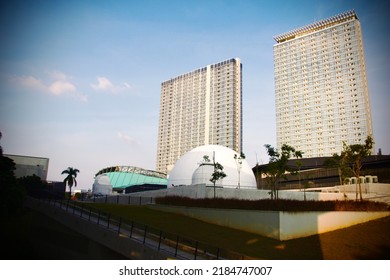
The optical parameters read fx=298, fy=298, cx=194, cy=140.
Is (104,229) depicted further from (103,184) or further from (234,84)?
(234,84)

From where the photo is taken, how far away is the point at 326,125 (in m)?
116

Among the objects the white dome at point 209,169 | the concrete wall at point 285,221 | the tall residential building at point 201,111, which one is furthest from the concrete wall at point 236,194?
the tall residential building at point 201,111

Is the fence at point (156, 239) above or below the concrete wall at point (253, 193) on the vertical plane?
below

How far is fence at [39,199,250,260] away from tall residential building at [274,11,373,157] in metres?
106

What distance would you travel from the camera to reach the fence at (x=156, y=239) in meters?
15.0

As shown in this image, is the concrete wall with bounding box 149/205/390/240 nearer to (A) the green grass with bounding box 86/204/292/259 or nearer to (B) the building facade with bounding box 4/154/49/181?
(A) the green grass with bounding box 86/204/292/259

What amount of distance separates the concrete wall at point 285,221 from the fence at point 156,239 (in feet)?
19.3

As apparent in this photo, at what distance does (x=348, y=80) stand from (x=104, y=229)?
4668 inches

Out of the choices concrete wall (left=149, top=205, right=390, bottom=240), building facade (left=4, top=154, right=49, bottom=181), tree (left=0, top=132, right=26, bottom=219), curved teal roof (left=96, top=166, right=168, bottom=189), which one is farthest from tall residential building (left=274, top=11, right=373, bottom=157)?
tree (left=0, top=132, right=26, bottom=219)

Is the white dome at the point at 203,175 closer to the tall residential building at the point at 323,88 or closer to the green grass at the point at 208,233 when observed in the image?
the green grass at the point at 208,233

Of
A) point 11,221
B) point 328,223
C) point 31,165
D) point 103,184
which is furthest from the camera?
point 103,184

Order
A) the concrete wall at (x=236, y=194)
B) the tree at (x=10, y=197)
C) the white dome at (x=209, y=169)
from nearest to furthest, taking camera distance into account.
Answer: the tree at (x=10, y=197) → the concrete wall at (x=236, y=194) → the white dome at (x=209, y=169)

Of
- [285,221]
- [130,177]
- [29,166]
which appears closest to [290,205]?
[285,221]
